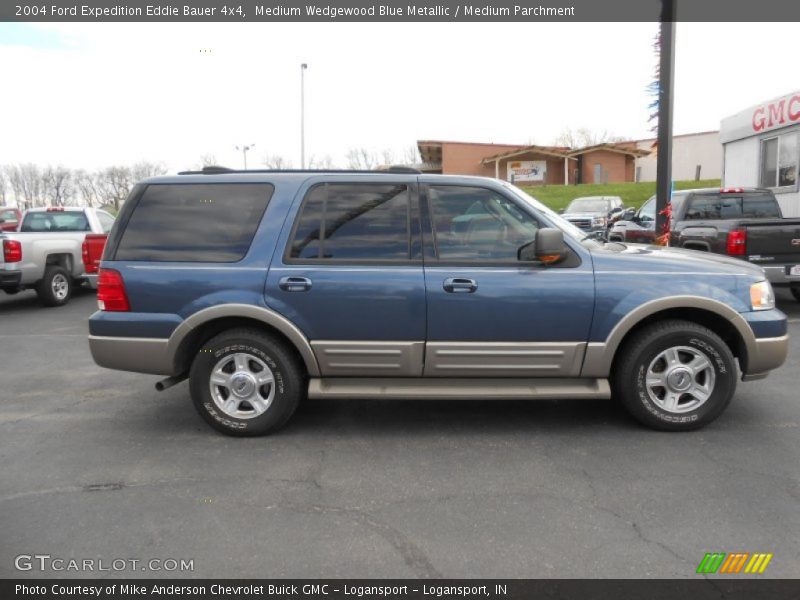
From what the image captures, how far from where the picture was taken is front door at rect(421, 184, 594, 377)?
400 centimetres

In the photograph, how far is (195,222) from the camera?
4.23m

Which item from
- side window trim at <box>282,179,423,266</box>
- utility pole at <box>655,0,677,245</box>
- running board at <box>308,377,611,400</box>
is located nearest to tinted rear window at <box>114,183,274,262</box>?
side window trim at <box>282,179,423,266</box>

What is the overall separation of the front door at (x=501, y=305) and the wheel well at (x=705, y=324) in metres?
0.40

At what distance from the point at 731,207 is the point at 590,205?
12.9 m

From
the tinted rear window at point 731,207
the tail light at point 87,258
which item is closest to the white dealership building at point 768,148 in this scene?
the tinted rear window at point 731,207

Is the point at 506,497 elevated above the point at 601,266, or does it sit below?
below

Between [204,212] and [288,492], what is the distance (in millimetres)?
2086

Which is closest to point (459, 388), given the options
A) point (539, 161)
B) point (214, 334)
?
point (214, 334)

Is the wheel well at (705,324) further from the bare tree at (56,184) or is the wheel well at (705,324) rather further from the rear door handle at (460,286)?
the bare tree at (56,184)

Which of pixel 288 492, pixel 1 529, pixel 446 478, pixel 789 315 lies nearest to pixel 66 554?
pixel 1 529

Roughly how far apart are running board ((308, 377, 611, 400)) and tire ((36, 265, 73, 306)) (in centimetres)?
853

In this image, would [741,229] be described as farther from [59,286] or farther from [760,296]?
[59,286]

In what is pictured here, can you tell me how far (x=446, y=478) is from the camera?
3541mm

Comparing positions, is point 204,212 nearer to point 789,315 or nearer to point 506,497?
point 506,497
